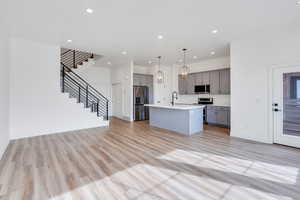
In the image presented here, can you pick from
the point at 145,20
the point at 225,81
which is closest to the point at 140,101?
the point at 225,81

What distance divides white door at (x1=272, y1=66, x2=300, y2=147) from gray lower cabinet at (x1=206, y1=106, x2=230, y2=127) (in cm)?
213

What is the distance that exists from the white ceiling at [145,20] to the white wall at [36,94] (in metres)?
0.55

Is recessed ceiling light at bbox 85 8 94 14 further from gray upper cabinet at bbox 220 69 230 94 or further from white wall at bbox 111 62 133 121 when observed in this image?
gray upper cabinet at bbox 220 69 230 94

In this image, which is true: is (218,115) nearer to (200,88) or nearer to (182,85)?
(200,88)

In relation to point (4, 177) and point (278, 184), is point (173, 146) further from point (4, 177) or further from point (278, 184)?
point (4, 177)

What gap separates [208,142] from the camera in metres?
4.26

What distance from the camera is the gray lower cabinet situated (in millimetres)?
6250

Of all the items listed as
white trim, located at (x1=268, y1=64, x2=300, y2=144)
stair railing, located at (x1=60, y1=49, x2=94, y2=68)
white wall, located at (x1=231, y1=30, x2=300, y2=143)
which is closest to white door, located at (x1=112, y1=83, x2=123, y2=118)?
stair railing, located at (x1=60, y1=49, x2=94, y2=68)

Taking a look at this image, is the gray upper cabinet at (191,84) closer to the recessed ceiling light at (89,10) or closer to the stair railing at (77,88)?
the stair railing at (77,88)

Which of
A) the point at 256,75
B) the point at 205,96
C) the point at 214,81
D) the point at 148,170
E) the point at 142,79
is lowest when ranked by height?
the point at 148,170

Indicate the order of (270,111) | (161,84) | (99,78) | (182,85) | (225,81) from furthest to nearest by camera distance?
(99,78) < (161,84) < (182,85) < (225,81) < (270,111)

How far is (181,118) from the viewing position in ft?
17.4

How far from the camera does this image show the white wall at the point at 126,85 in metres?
7.70

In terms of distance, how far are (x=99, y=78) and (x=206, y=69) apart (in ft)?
19.8
